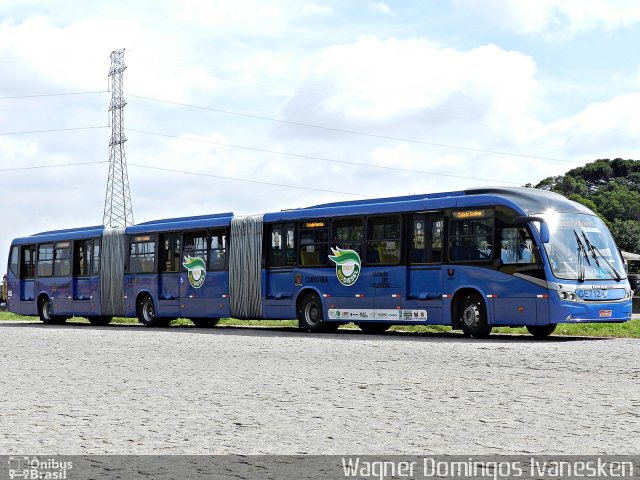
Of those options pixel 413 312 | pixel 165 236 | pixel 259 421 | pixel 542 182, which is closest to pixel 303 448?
pixel 259 421

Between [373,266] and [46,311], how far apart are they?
17.1 metres

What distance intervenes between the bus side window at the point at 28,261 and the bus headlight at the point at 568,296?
2324 cm

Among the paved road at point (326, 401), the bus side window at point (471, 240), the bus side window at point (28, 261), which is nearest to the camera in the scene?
the paved road at point (326, 401)

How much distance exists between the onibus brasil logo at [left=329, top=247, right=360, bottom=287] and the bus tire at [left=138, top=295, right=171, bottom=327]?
899 centimetres

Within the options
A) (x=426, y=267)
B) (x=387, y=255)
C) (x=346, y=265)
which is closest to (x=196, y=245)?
(x=346, y=265)

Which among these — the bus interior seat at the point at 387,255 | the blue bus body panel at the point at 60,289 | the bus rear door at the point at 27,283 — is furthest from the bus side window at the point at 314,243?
the bus rear door at the point at 27,283

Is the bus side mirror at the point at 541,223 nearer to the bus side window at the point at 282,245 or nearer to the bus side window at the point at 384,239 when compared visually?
the bus side window at the point at 384,239

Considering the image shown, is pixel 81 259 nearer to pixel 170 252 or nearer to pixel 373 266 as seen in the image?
pixel 170 252

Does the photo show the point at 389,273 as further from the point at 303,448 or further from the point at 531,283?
the point at 303,448

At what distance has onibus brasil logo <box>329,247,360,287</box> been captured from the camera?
25630 mm

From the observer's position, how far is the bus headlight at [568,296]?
21.0 meters

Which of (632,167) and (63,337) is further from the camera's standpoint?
(632,167)

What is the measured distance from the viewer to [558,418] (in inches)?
364

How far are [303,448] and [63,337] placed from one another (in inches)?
717
